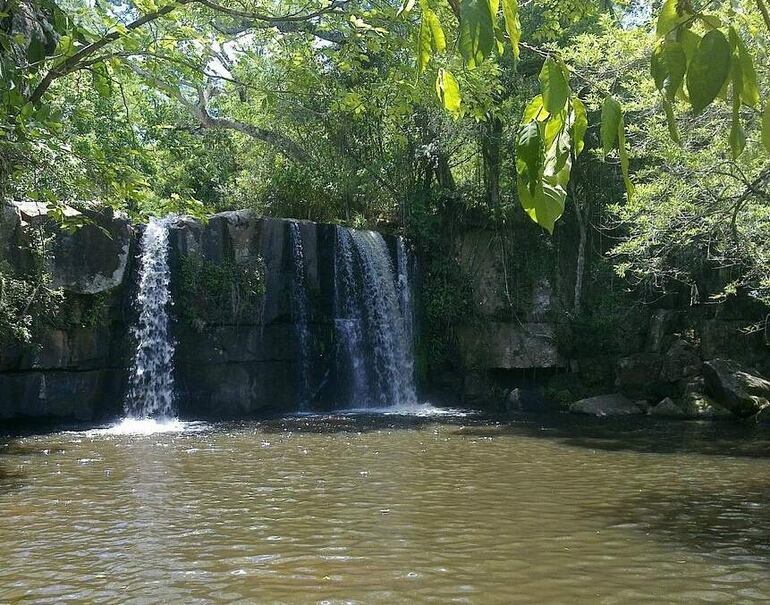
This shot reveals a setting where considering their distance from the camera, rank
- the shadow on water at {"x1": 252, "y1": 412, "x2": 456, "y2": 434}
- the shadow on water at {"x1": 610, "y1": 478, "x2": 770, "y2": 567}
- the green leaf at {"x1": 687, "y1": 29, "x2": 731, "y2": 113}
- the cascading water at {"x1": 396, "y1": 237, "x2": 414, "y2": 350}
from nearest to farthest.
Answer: the green leaf at {"x1": 687, "y1": 29, "x2": 731, "y2": 113}, the shadow on water at {"x1": 610, "y1": 478, "x2": 770, "y2": 567}, the shadow on water at {"x1": 252, "y1": 412, "x2": 456, "y2": 434}, the cascading water at {"x1": 396, "y1": 237, "x2": 414, "y2": 350}

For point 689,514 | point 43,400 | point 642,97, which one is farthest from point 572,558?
point 43,400

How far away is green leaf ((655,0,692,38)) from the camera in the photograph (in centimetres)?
121

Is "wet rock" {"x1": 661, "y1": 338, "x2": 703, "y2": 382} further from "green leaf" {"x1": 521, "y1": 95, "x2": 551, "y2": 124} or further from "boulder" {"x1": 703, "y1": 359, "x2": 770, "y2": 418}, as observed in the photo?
"green leaf" {"x1": 521, "y1": 95, "x2": 551, "y2": 124}

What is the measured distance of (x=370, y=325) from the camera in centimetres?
1800

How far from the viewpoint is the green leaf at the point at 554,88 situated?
1139mm

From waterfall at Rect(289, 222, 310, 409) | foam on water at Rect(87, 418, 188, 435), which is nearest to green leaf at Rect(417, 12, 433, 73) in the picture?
foam on water at Rect(87, 418, 188, 435)

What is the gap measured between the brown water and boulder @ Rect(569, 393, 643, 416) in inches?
166

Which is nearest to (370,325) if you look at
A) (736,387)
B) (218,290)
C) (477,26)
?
(218,290)

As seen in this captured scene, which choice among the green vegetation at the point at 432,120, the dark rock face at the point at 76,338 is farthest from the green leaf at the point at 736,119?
the dark rock face at the point at 76,338

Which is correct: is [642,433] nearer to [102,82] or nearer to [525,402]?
[525,402]

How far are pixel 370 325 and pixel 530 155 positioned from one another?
664 inches

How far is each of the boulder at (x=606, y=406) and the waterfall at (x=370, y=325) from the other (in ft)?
12.6

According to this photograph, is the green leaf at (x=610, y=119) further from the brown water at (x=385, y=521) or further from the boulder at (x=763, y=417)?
the boulder at (x=763, y=417)

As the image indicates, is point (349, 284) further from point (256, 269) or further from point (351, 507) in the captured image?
point (351, 507)
